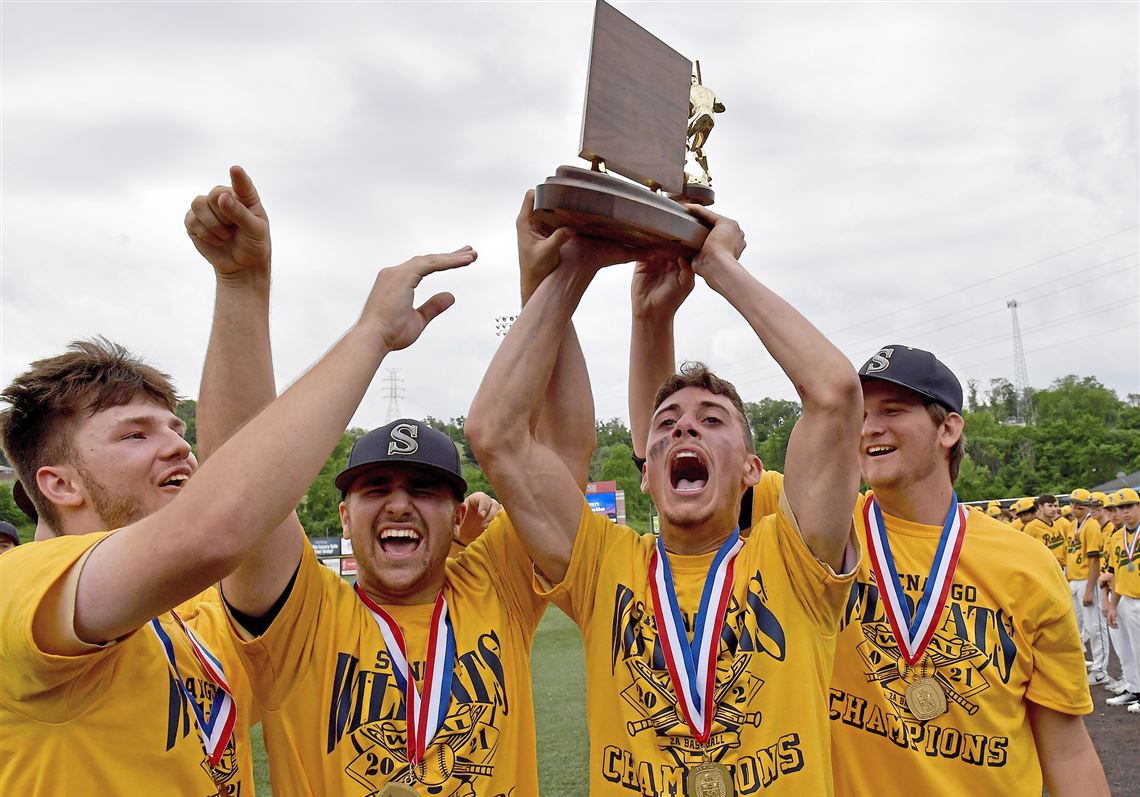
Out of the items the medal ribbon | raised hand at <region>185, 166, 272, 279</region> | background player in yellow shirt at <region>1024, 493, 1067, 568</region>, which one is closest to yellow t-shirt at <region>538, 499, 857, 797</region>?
raised hand at <region>185, 166, 272, 279</region>

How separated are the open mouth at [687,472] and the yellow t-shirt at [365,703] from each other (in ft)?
2.54

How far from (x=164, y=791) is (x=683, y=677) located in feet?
4.66

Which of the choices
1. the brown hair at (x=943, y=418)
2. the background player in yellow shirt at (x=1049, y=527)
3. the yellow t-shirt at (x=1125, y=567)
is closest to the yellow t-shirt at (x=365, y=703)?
the brown hair at (x=943, y=418)

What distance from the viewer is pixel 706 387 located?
9.87 feet

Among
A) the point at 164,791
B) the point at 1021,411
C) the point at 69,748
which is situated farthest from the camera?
the point at 1021,411

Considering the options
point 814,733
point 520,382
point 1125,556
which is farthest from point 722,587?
point 1125,556

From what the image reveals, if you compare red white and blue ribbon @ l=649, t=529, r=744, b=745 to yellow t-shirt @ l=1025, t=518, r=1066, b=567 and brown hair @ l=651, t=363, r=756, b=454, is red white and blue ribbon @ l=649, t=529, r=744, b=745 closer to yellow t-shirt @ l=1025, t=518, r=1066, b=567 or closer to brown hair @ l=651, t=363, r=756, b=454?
brown hair @ l=651, t=363, r=756, b=454

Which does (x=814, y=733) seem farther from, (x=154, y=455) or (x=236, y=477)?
(x=154, y=455)

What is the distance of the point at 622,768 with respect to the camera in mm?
2461

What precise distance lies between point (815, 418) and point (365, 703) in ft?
5.34

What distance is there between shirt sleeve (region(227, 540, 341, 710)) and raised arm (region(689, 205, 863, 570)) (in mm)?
1536

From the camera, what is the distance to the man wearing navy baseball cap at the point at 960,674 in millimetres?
2791

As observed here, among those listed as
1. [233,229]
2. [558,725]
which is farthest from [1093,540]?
[233,229]

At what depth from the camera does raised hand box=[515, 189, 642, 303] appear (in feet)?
9.11
